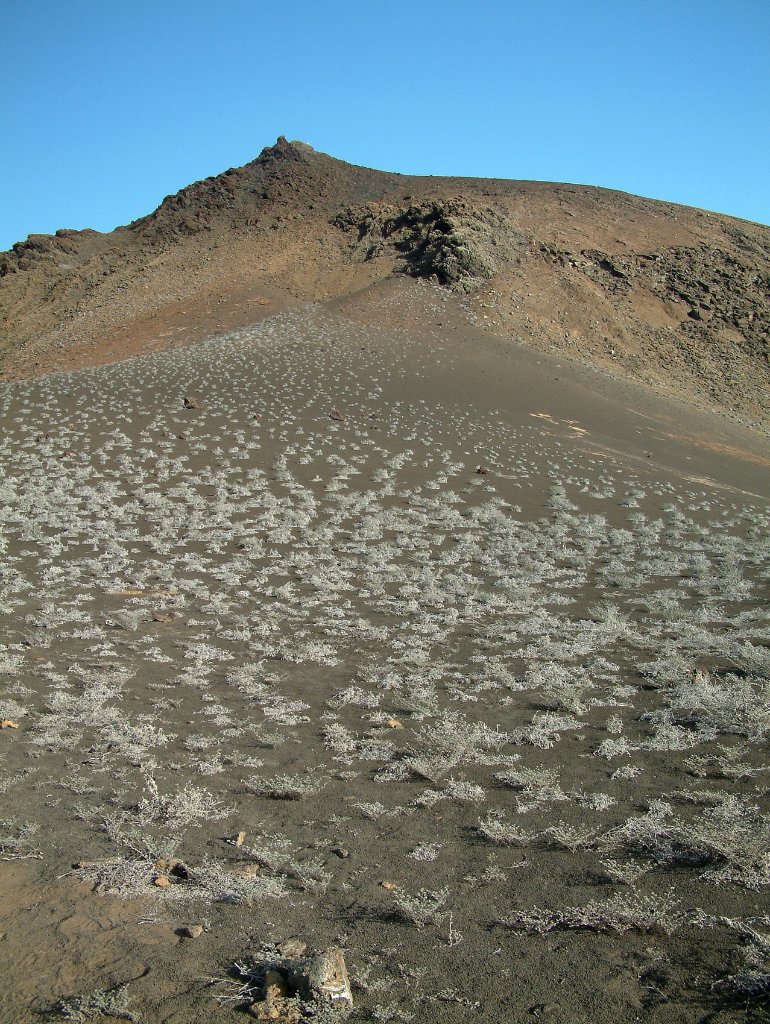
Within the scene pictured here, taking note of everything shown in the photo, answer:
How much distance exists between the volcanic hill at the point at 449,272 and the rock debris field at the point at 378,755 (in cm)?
2196

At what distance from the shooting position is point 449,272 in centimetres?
3772

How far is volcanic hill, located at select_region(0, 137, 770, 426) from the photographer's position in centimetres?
3744

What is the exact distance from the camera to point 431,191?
48.7 m

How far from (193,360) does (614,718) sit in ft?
86.0

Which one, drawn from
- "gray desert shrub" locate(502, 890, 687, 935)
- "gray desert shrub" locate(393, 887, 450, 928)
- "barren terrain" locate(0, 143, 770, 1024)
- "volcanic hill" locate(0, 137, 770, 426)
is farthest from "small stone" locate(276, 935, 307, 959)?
"volcanic hill" locate(0, 137, 770, 426)

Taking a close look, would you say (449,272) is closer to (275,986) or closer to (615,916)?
(615,916)

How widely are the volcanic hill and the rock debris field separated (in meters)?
22.0

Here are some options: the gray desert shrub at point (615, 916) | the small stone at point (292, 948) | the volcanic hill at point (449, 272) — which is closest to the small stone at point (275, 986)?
the small stone at point (292, 948)

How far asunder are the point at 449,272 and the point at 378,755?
3436 cm

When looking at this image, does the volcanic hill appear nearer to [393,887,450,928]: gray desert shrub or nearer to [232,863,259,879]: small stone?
[232,863,259,879]: small stone

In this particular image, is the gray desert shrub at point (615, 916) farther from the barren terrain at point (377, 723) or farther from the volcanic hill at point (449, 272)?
the volcanic hill at point (449, 272)

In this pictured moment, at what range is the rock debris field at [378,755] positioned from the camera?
12.9ft

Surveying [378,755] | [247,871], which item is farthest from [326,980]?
[378,755]

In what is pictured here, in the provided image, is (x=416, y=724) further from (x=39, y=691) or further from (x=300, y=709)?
(x=39, y=691)
